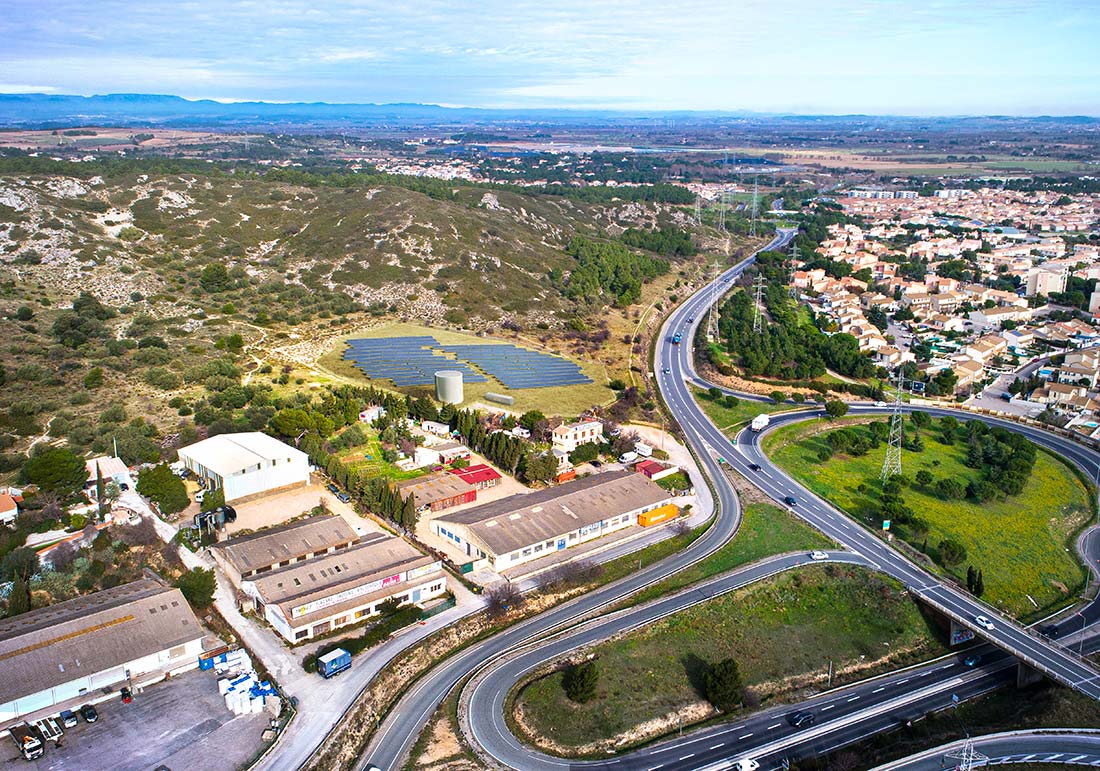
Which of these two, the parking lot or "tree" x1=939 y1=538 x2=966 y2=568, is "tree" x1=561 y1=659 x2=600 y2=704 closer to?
the parking lot

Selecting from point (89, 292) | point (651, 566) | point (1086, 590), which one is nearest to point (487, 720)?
point (651, 566)

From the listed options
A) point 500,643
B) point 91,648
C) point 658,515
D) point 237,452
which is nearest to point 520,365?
point 658,515

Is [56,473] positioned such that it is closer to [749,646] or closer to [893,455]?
[749,646]

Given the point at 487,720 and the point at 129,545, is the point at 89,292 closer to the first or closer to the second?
the point at 129,545

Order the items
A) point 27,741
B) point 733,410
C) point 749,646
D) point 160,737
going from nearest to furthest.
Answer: point 27,741 < point 160,737 < point 749,646 < point 733,410

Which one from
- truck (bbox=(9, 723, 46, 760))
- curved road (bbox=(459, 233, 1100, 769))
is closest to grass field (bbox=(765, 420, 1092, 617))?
curved road (bbox=(459, 233, 1100, 769))

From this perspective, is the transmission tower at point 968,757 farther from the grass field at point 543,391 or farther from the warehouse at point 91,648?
the grass field at point 543,391
